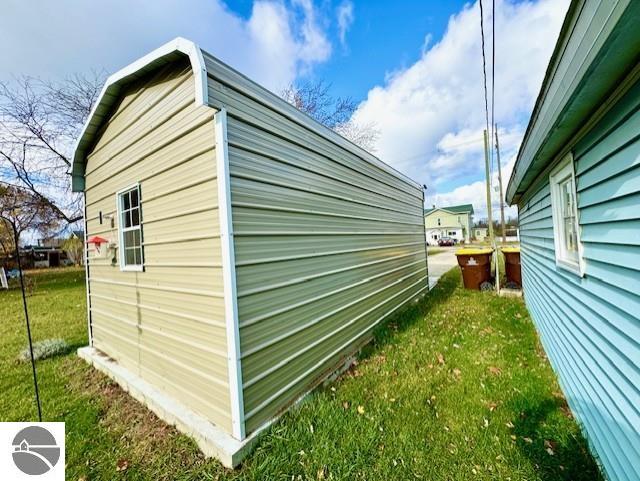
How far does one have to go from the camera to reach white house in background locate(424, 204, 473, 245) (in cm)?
4534

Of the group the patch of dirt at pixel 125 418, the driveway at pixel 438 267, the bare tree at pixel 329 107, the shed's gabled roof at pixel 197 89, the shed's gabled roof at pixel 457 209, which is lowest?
the patch of dirt at pixel 125 418

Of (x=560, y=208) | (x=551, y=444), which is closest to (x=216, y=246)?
(x=551, y=444)

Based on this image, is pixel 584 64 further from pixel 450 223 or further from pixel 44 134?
pixel 450 223

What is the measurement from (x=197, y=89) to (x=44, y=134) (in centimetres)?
1431

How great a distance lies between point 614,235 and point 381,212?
3.81m

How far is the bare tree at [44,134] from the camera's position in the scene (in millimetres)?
10383

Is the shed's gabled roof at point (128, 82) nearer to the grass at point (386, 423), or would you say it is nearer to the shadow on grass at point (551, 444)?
the grass at point (386, 423)

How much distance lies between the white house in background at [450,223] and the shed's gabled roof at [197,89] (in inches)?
1734

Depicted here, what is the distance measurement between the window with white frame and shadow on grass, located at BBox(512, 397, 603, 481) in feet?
13.8

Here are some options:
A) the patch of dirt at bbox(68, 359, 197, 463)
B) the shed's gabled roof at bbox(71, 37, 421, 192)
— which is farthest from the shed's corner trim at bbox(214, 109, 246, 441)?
the patch of dirt at bbox(68, 359, 197, 463)

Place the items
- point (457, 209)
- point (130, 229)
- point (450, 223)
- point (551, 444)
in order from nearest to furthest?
1. point (551, 444)
2. point (130, 229)
3. point (450, 223)
4. point (457, 209)

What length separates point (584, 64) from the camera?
134 centimetres

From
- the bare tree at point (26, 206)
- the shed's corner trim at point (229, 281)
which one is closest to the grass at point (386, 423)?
the shed's corner trim at point (229, 281)

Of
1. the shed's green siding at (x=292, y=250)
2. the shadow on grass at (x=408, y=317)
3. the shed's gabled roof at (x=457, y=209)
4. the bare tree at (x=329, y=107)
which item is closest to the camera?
the shed's green siding at (x=292, y=250)
